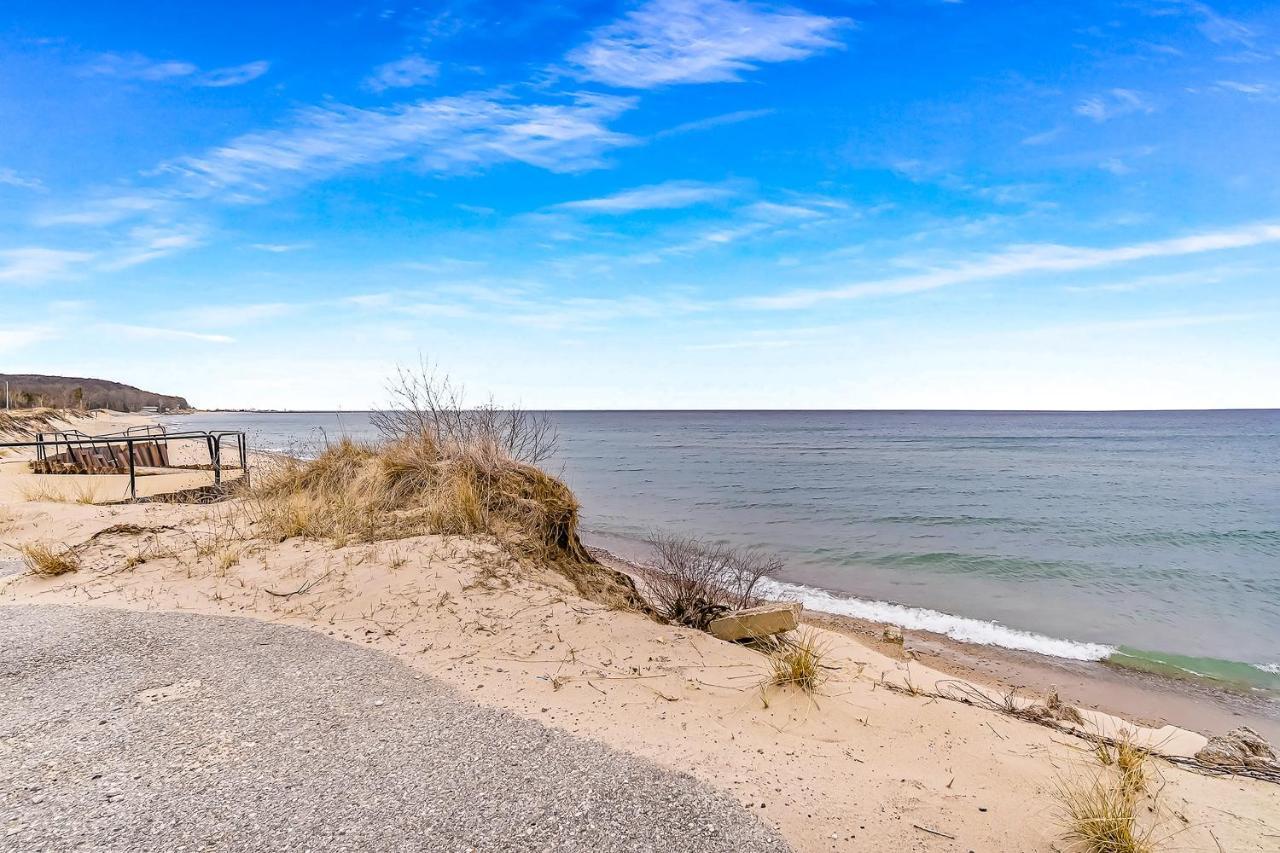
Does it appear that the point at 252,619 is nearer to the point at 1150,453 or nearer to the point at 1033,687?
A: the point at 1033,687

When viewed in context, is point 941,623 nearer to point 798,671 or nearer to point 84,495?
point 798,671

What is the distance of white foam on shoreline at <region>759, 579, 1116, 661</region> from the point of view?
10.2 metres

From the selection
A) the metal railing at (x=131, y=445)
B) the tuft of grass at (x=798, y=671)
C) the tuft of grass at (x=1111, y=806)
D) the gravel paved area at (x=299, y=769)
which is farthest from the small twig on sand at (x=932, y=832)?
the metal railing at (x=131, y=445)

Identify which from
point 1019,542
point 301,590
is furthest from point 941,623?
point 301,590

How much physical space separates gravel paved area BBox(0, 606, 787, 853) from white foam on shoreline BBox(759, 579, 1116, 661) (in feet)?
28.4

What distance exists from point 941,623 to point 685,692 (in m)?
7.92

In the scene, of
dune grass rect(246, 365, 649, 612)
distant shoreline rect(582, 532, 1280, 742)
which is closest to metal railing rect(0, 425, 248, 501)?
dune grass rect(246, 365, 649, 612)

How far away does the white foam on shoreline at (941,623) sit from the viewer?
10.2 meters

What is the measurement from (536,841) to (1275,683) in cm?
1107

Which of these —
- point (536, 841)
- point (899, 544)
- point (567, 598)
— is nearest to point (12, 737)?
point (536, 841)

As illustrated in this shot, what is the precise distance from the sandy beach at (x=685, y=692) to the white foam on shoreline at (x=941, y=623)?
1.98 metres

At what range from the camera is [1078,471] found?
3672 centimetres

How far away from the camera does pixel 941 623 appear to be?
37.2 ft

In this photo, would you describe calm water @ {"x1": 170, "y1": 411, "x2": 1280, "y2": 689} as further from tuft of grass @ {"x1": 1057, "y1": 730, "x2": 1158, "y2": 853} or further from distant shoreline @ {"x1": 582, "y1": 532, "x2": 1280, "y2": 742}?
tuft of grass @ {"x1": 1057, "y1": 730, "x2": 1158, "y2": 853}
